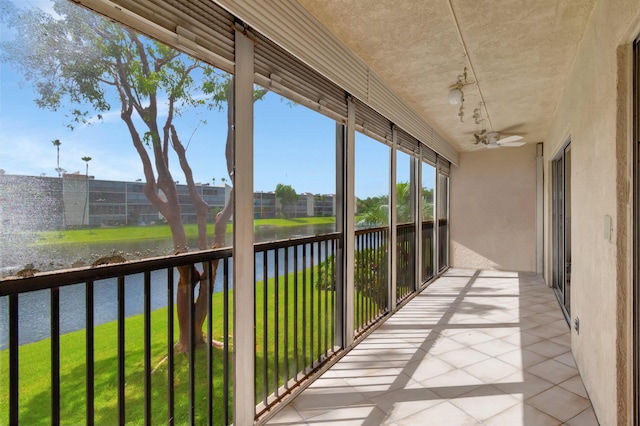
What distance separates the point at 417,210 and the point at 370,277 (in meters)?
1.67

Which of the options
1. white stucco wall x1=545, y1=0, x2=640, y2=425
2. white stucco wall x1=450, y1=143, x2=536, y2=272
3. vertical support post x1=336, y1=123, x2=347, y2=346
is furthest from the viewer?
white stucco wall x1=450, y1=143, x2=536, y2=272

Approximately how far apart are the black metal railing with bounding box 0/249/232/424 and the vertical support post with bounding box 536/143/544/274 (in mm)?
6412

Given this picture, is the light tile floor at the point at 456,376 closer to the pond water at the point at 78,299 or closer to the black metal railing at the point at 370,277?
the black metal railing at the point at 370,277

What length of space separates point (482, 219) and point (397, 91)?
431 centimetres

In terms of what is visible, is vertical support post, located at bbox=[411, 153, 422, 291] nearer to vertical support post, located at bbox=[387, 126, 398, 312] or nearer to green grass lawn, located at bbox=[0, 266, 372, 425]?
vertical support post, located at bbox=[387, 126, 398, 312]

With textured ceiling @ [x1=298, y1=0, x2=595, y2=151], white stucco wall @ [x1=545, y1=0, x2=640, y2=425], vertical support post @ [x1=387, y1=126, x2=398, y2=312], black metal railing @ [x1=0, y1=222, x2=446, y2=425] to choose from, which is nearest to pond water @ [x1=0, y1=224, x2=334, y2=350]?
black metal railing @ [x1=0, y1=222, x2=446, y2=425]

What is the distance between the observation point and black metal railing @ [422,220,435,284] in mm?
5645

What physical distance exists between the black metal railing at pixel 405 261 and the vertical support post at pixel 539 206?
307cm

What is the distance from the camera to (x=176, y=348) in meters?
1.77

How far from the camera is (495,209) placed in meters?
6.97

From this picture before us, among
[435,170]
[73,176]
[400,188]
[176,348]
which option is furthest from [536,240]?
[73,176]

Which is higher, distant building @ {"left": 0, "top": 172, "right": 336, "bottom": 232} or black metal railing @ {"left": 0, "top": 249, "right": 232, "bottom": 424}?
distant building @ {"left": 0, "top": 172, "right": 336, "bottom": 232}

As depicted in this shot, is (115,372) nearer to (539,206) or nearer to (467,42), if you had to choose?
(467,42)

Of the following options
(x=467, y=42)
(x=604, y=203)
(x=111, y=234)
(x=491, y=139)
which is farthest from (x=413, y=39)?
(x=491, y=139)
